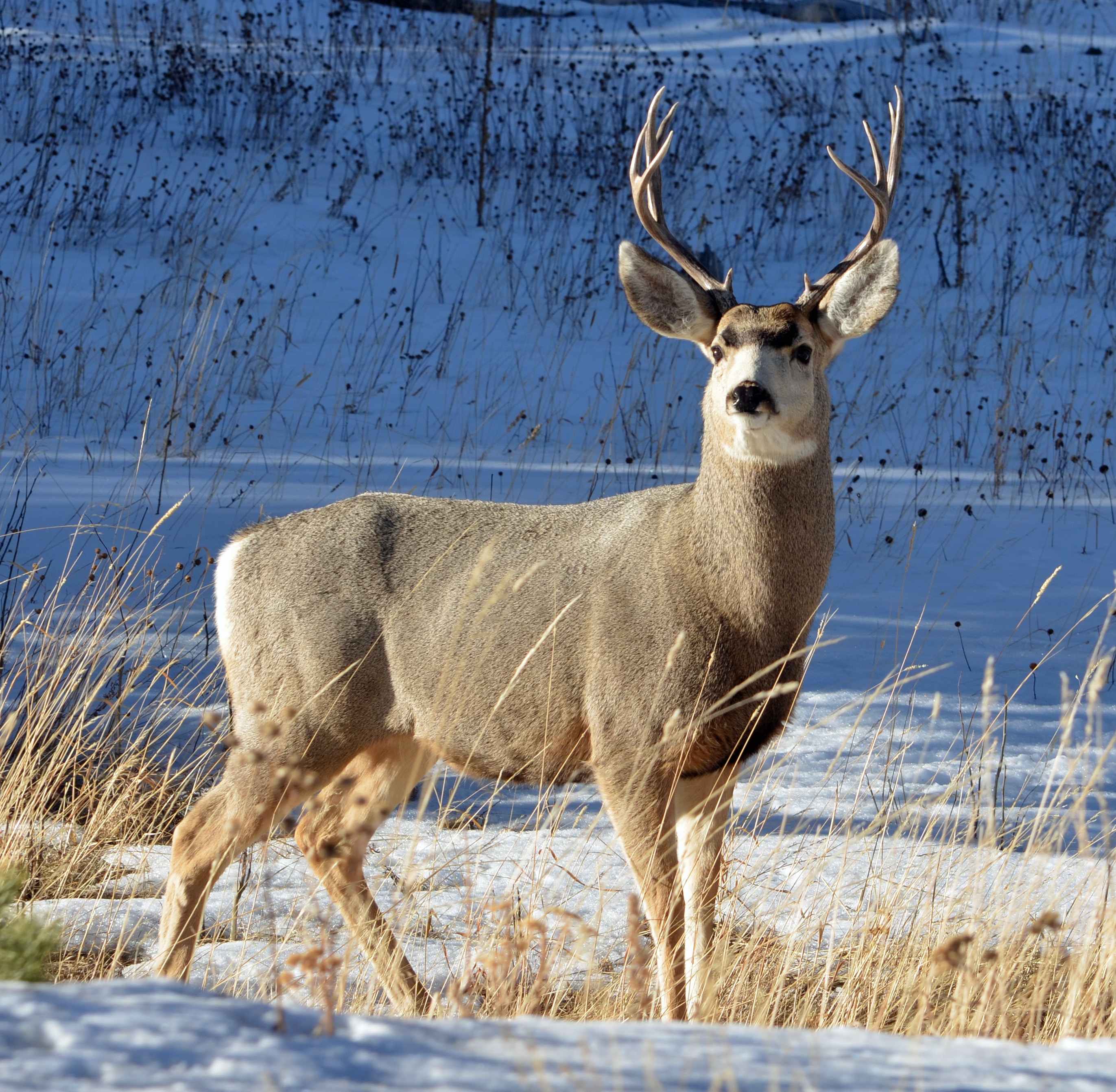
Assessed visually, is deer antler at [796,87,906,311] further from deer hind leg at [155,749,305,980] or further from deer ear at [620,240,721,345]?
deer hind leg at [155,749,305,980]

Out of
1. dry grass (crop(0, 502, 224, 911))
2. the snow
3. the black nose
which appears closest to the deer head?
the black nose

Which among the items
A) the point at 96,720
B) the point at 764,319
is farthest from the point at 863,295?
the point at 96,720

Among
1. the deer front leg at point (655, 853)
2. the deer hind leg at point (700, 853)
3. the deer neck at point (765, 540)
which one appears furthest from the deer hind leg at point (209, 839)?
the deer neck at point (765, 540)

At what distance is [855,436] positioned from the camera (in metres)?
9.51

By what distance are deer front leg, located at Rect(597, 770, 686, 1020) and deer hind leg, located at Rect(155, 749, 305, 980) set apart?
911 mm

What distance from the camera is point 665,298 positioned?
4.12 metres

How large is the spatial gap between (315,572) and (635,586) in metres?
0.94

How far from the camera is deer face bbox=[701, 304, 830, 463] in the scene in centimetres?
354

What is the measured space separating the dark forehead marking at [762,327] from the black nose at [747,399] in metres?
0.27

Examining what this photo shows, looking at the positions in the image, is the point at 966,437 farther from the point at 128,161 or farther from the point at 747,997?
the point at 128,161

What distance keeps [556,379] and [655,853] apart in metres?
Answer: 6.77

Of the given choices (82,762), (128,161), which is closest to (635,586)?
(82,762)

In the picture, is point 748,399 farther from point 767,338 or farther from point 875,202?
point 875,202

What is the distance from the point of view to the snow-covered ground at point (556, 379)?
12.6 feet
